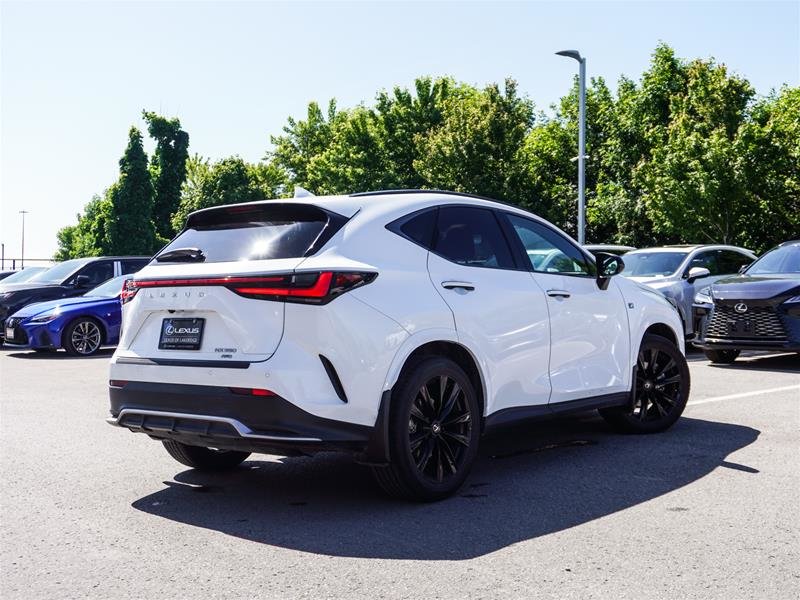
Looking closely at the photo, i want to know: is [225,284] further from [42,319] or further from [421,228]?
[42,319]

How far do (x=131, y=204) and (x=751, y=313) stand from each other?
47858 mm

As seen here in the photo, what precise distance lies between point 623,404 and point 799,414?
7.12 feet

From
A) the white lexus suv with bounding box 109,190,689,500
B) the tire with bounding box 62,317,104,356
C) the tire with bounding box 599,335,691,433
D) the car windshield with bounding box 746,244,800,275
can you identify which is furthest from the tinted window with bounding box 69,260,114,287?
the tire with bounding box 599,335,691,433

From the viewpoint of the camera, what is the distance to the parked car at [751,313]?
1143cm

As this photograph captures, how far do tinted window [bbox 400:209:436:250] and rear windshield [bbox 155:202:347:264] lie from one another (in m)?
0.46

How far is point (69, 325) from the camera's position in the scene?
1552 centimetres

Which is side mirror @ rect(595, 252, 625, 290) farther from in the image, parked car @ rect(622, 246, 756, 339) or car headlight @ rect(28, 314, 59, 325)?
car headlight @ rect(28, 314, 59, 325)

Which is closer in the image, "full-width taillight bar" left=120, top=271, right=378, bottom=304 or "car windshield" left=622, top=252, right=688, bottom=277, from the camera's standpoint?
"full-width taillight bar" left=120, top=271, right=378, bottom=304

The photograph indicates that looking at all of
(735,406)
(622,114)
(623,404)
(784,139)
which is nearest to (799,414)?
(735,406)

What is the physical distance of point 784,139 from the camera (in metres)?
31.7

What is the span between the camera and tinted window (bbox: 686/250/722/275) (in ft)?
48.2

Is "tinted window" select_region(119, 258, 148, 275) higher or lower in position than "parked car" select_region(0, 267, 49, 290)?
higher

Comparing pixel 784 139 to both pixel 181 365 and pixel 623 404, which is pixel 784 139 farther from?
pixel 181 365

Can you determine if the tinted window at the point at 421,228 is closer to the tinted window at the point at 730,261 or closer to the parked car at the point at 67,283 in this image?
the tinted window at the point at 730,261
